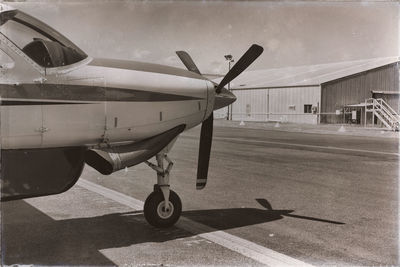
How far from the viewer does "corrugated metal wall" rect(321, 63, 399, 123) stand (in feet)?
144

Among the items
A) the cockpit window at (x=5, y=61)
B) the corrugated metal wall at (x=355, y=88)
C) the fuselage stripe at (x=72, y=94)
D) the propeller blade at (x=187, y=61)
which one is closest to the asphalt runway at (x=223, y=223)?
the fuselage stripe at (x=72, y=94)

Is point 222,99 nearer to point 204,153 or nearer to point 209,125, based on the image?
point 209,125

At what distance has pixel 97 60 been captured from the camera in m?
5.71

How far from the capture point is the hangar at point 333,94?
144 ft

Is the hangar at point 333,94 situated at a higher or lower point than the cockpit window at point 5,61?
higher

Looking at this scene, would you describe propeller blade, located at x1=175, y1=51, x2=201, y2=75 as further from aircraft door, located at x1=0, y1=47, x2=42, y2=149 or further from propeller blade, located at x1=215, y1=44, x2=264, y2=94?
aircraft door, located at x1=0, y1=47, x2=42, y2=149

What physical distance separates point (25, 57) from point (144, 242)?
8.76ft

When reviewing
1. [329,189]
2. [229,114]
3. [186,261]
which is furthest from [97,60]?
[229,114]

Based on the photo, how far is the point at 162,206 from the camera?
20.6 ft

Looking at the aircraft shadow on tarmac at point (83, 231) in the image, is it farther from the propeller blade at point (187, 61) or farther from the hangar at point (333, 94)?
the hangar at point (333, 94)

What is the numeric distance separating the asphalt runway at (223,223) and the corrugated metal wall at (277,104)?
3384cm

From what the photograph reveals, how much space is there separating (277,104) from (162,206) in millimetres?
43707

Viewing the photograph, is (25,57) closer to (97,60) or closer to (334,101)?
(97,60)

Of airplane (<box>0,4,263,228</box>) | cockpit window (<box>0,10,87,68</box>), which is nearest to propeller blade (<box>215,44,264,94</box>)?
airplane (<box>0,4,263,228</box>)
